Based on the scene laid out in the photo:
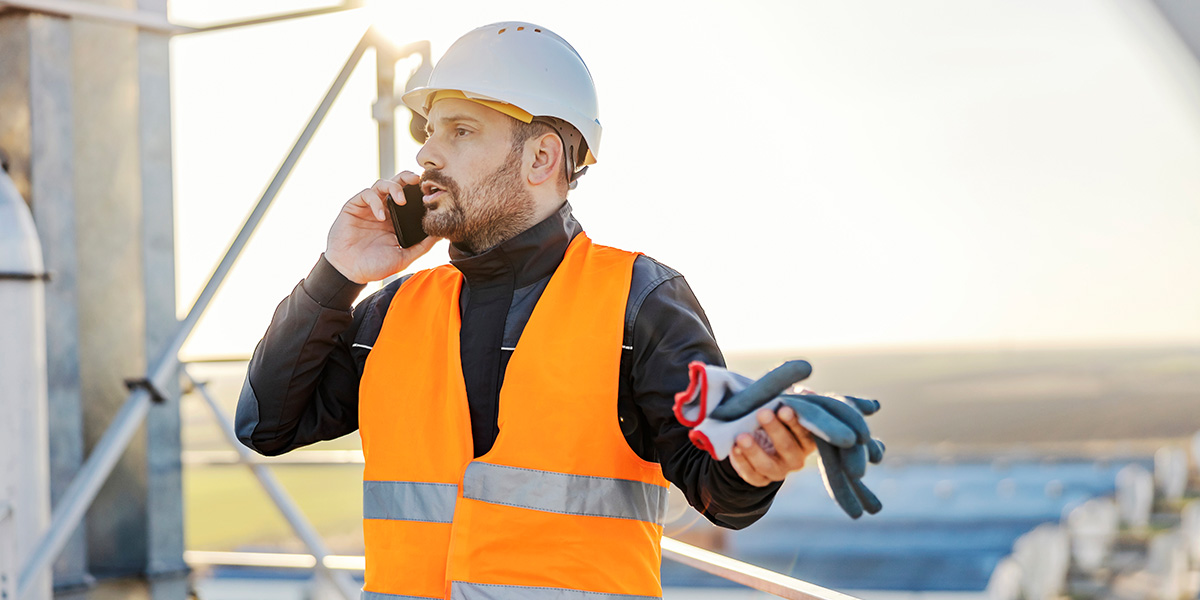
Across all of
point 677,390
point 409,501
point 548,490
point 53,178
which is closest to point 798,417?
point 677,390

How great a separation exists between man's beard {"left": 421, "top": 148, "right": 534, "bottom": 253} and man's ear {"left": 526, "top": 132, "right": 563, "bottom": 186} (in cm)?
4

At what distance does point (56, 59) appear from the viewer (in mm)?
3947

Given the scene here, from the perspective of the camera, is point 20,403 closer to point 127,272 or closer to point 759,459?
point 127,272

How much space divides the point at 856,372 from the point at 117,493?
92.6m

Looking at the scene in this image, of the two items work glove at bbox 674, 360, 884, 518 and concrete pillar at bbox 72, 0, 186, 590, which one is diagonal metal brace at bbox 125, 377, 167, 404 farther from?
work glove at bbox 674, 360, 884, 518

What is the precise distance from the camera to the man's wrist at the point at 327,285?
2.03m

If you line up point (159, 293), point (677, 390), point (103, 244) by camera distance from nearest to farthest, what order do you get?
point (677, 390) → point (103, 244) → point (159, 293)

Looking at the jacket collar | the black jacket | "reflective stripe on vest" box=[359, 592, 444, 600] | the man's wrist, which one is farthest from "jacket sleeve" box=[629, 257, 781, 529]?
the man's wrist

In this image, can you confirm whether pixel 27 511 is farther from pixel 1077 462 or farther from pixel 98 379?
pixel 1077 462

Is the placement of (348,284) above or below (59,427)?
above

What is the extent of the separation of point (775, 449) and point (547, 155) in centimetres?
86

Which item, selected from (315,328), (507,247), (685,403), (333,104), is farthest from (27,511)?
(685,403)

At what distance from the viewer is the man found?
5.83 ft

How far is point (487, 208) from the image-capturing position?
200 centimetres
